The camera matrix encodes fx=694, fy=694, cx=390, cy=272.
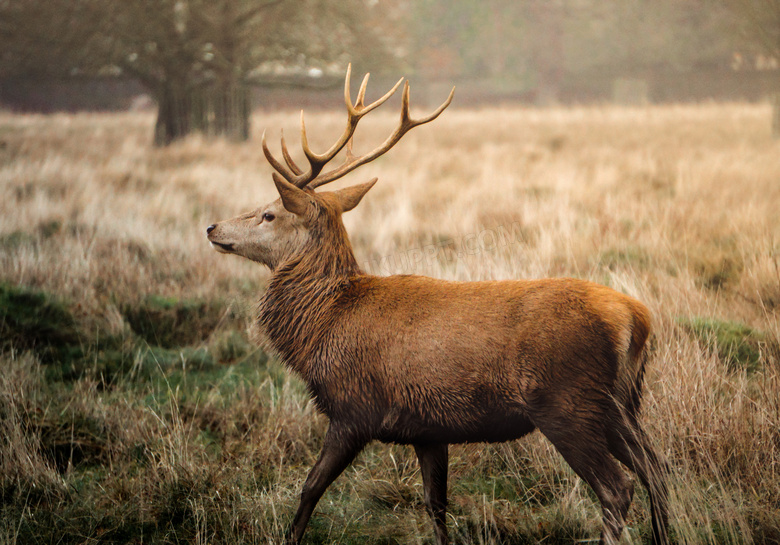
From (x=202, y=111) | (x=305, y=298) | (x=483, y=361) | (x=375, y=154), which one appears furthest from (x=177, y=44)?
(x=483, y=361)

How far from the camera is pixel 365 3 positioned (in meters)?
24.5

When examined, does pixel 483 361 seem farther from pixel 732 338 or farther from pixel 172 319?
pixel 172 319

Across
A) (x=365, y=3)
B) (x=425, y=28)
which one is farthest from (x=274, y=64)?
(x=425, y=28)

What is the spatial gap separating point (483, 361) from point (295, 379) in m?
2.54

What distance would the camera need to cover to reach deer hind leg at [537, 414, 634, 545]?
2.34 metres

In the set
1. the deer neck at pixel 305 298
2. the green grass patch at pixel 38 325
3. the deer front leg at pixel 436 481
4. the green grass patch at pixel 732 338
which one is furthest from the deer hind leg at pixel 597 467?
the green grass patch at pixel 38 325

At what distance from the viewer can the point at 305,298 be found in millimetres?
2990

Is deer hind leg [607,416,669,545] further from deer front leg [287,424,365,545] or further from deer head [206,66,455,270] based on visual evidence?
deer head [206,66,455,270]

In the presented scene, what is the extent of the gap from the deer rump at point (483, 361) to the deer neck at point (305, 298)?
17 centimetres

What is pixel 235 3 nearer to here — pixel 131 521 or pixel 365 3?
pixel 365 3

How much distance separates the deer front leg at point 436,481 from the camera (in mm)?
2855

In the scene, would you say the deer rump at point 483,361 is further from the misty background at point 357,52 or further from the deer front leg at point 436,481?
the misty background at point 357,52

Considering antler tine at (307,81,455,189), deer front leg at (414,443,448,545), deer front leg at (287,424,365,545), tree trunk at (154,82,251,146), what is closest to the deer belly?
deer front leg at (287,424,365,545)

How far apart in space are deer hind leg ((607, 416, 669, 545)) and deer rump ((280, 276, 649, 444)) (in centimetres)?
9
